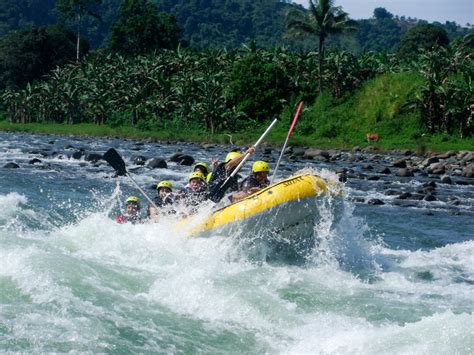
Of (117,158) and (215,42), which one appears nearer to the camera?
(117,158)

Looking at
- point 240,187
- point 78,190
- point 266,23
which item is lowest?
point 78,190

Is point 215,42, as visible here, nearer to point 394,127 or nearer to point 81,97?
point 81,97

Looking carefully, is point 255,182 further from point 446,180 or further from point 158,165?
point 158,165

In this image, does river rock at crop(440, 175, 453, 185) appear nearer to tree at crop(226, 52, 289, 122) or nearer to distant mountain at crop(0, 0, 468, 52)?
tree at crop(226, 52, 289, 122)

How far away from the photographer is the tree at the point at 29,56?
66250 mm

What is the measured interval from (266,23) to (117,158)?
12077 cm

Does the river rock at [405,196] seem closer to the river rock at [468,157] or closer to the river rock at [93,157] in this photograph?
the river rock at [468,157]

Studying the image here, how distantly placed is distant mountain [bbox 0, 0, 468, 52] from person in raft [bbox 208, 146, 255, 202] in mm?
99970

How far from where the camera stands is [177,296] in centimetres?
844

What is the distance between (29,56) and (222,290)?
202ft

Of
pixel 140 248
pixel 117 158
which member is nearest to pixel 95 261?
pixel 140 248

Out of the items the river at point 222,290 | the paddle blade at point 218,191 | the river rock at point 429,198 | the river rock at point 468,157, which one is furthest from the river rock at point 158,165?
the paddle blade at point 218,191

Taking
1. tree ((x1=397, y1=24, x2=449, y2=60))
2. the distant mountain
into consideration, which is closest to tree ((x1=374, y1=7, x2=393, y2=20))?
the distant mountain

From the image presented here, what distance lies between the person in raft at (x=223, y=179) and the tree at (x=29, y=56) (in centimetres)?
5811
